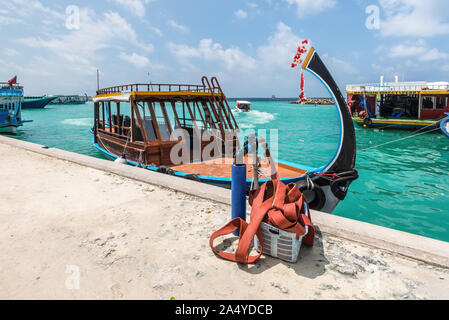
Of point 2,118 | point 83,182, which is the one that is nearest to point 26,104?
point 2,118

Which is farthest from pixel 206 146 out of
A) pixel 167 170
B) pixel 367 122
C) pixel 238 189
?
pixel 367 122

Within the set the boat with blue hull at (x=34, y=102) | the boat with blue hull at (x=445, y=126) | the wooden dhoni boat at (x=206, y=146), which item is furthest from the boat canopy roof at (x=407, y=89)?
the boat with blue hull at (x=34, y=102)

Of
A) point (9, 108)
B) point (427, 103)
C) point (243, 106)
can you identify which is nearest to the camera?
point (9, 108)

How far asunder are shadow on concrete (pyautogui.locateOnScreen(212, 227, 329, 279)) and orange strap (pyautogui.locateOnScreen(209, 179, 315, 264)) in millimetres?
72

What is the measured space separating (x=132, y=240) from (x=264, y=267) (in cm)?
164

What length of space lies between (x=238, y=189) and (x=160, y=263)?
123 cm

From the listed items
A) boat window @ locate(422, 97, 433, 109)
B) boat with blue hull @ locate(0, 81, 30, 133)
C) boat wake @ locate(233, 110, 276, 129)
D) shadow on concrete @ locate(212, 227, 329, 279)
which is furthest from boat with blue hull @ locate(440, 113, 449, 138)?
boat with blue hull @ locate(0, 81, 30, 133)

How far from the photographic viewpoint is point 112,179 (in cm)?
600

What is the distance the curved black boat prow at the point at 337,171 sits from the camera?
585cm

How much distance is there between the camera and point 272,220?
293cm

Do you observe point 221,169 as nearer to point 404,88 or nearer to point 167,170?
point 167,170

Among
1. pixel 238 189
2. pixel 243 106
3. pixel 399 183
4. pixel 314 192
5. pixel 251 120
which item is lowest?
pixel 399 183
